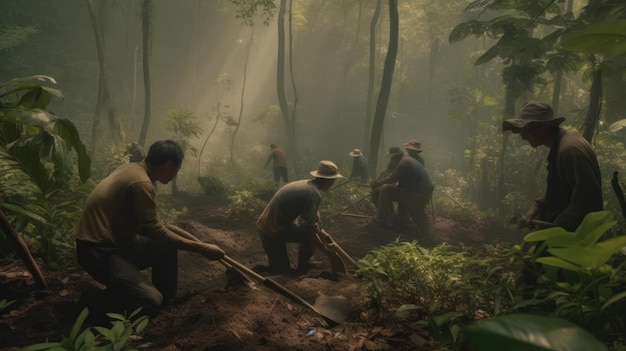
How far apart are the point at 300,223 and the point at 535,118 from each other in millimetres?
3363

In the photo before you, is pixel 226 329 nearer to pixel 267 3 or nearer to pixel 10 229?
pixel 10 229

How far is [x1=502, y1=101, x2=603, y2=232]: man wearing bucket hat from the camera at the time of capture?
295cm

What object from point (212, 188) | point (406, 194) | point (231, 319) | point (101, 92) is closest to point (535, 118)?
point (231, 319)

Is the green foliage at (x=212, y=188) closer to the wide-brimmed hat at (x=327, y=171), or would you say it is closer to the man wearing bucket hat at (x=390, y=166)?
the man wearing bucket hat at (x=390, y=166)

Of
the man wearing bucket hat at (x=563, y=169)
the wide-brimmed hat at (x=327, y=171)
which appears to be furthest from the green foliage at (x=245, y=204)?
the man wearing bucket hat at (x=563, y=169)

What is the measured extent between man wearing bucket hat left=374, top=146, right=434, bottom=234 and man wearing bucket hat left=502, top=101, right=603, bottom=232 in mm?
4682

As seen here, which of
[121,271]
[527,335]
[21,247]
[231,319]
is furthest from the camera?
[121,271]

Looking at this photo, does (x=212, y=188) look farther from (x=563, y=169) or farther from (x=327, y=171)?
(x=563, y=169)

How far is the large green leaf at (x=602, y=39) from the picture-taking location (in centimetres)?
193

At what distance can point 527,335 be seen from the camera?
81 centimetres

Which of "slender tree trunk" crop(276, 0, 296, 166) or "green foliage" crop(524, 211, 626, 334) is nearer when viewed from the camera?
"green foliage" crop(524, 211, 626, 334)

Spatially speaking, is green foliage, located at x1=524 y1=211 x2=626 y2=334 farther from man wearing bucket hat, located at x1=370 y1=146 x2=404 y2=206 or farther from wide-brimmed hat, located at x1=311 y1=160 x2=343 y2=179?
man wearing bucket hat, located at x1=370 y1=146 x2=404 y2=206

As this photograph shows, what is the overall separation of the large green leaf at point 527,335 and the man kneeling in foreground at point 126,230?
306 cm

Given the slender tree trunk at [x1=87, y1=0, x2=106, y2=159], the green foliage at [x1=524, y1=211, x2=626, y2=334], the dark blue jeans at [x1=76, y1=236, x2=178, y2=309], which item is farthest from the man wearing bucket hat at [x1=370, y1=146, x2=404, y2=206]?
the slender tree trunk at [x1=87, y1=0, x2=106, y2=159]
